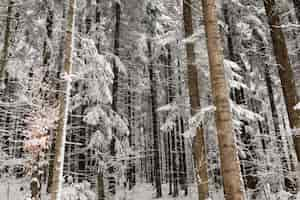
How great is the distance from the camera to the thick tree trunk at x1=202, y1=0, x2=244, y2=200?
212 inches

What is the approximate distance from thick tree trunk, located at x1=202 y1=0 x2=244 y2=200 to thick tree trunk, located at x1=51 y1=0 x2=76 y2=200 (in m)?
4.36

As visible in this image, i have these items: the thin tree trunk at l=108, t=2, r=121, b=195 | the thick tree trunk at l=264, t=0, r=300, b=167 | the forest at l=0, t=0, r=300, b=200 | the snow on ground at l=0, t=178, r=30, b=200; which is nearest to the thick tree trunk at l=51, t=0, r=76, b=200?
the forest at l=0, t=0, r=300, b=200

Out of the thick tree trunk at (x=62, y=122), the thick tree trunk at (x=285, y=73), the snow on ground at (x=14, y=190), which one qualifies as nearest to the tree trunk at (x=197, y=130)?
the thick tree trunk at (x=285, y=73)

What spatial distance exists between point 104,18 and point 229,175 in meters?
11.1

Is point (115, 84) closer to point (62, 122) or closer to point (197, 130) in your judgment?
point (62, 122)

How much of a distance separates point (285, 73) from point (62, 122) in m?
6.49

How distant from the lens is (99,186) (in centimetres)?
1238

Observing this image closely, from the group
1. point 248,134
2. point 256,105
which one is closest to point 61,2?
point 248,134

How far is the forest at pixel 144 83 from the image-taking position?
831 cm

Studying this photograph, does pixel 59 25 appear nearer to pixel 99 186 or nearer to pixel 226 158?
pixel 99 186

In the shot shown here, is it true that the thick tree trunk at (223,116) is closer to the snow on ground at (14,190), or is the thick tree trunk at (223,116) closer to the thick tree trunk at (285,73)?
the thick tree trunk at (285,73)

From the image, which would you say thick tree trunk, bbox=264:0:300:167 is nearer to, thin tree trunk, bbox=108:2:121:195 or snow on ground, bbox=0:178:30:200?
thin tree trunk, bbox=108:2:121:195

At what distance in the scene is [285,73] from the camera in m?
8.84

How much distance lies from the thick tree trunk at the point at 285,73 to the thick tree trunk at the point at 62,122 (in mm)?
6039
